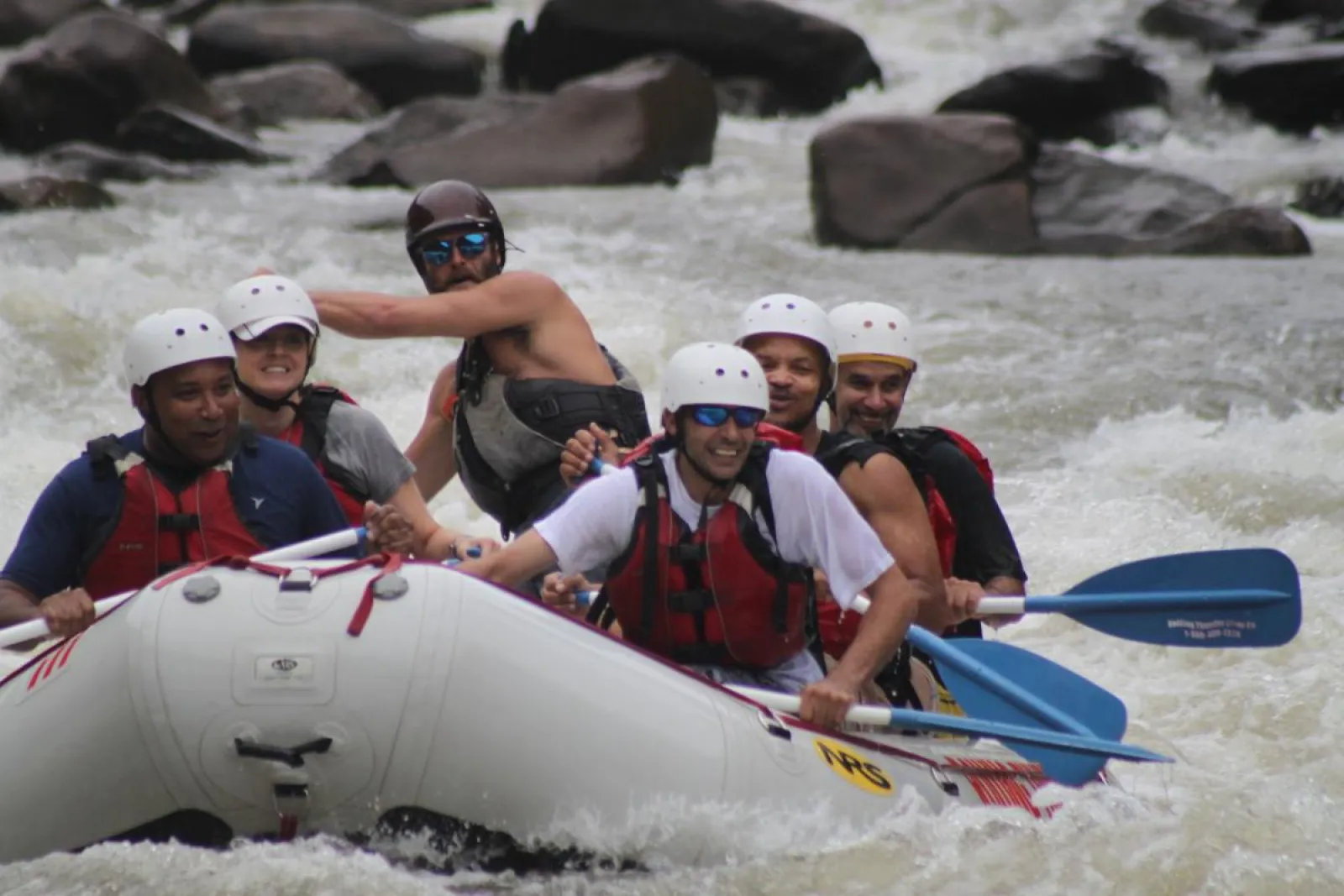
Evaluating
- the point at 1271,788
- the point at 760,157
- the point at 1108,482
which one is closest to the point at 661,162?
the point at 760,157

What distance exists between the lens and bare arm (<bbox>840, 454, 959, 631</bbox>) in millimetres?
4914

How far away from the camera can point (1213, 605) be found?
18.3 feet

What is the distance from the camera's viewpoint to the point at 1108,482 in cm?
918

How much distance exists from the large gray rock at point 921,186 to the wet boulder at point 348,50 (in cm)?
635

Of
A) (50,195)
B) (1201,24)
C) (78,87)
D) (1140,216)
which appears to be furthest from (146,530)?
(1201,24)

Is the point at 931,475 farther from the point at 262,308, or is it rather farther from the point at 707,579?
the point at 262,308

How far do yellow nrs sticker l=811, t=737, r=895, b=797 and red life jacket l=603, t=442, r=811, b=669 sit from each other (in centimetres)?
26

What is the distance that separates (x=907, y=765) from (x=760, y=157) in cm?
1143

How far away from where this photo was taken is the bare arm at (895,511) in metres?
4.91

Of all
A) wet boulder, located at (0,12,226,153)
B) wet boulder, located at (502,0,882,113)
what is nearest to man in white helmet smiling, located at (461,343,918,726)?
wet boulder, located at (0,12,226,153)

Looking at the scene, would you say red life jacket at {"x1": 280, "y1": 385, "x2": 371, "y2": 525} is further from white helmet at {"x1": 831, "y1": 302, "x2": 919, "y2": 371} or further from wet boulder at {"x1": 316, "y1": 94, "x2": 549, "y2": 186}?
wet boulder at {"x1": 316, "y1": 94, "x2": 549, "y2": 186}

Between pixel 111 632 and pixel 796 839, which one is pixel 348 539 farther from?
pixel 796 839

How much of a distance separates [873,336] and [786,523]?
100 centimetres

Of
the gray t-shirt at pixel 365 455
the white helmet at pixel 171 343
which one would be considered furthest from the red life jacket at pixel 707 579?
the white helmet at pixel 171 343
